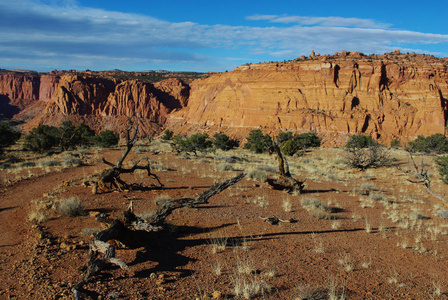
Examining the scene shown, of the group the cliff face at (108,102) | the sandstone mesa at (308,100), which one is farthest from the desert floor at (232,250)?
the cliff face at (108,102)

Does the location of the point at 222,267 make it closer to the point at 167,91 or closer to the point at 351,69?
the point at 351,69

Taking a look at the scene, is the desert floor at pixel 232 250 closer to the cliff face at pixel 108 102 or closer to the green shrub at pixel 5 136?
the green shrub at pixel 5 136

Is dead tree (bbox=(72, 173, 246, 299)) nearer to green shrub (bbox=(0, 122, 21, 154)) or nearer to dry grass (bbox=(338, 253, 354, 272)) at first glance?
dry grass (bbox=(338, 253, 354, 272))

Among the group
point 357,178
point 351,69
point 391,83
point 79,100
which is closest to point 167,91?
point 79,100

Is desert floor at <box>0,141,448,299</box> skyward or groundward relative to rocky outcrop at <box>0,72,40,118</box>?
groundward

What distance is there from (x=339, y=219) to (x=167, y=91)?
9938 centimetres

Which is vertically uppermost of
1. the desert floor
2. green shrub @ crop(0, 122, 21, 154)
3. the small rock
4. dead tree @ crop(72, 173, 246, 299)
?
dead tree @ crop(72, 173, 246, 299)

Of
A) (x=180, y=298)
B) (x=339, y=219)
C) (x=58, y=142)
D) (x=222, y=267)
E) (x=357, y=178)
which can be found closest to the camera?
(x=180, y=298)

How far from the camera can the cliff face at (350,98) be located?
2446 inches

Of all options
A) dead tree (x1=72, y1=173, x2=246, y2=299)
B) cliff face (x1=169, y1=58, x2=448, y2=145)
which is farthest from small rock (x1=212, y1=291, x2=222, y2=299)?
cliff face (x1=169, y1=58, x2=448, y2=145)

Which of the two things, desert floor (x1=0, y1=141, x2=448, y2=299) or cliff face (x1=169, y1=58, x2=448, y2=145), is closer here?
desert floor (x1=0, y1=141, x2=448, y2=299)

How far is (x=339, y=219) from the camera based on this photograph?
25.0ft

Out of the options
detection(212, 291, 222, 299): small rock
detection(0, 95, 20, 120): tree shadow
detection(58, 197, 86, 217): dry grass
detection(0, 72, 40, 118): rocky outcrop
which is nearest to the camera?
detection(212, 291, 222, 299): small rock

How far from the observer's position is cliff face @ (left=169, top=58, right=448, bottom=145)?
204 feet
